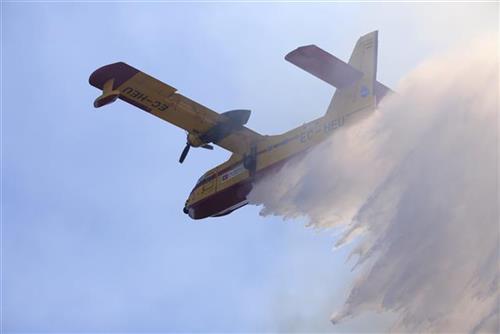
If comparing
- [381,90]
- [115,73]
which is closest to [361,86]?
[381,90]

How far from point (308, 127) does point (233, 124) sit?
2454mm

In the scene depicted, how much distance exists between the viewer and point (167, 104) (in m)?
27.3

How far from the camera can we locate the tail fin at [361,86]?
24.8 meters

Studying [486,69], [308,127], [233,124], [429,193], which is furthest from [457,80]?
[233,124]

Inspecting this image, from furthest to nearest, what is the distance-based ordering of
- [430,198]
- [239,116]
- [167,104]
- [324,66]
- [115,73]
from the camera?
[167,104] → [239,116] → [115,73] → [324,66] → [430,198]

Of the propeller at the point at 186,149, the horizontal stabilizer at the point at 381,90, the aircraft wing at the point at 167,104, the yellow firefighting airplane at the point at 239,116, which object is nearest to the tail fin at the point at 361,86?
the yellow firefighting airplane at the point at 239,116

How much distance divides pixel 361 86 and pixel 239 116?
388cm

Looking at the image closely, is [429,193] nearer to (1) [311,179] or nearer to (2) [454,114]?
(2) [454,114]

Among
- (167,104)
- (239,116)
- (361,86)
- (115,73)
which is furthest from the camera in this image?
(167,104)

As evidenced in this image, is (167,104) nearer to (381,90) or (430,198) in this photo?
(381,90)

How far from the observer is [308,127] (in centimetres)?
2597

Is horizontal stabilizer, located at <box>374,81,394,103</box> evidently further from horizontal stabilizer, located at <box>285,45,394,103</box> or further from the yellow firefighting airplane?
horizontal stabilizer, located at <box>285,45,394,103</box>

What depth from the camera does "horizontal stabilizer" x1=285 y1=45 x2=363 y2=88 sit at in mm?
24125

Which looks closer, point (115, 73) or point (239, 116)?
point (115, 73)
